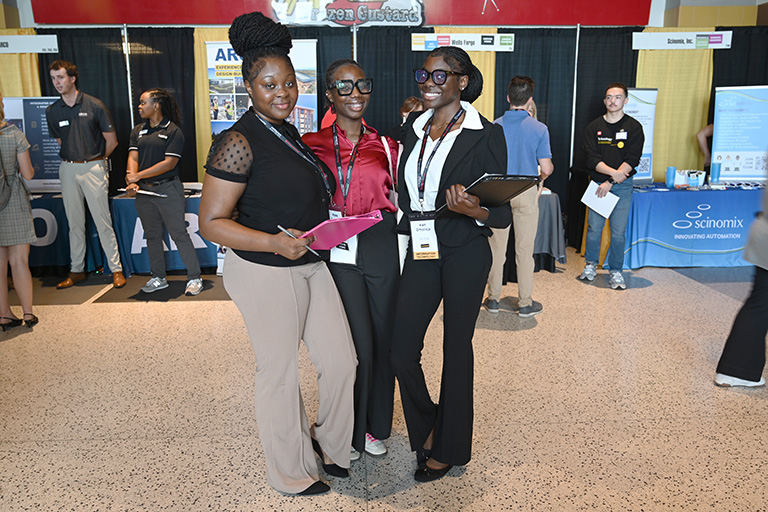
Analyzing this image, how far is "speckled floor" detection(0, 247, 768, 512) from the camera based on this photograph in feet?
7.86

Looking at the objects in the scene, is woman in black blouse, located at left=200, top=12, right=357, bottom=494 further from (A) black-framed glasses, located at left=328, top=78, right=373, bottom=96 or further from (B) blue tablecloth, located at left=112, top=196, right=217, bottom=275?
(B) blue tablecloth, located at left=112, top=196, right=217, bottom=275

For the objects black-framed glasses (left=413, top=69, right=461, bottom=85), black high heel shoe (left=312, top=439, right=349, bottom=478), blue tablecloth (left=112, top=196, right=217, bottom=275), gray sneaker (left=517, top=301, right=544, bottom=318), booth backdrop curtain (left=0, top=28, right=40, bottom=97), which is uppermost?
booth backdrop curtain (left=0, top=28, right=40, bottom=97)

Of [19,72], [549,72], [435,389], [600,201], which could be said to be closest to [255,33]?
[435,389]

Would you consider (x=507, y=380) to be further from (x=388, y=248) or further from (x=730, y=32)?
(x=730, y=32)

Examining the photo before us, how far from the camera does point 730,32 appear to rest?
702cm

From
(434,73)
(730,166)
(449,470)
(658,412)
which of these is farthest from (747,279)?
(434,73)

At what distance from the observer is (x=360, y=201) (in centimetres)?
236

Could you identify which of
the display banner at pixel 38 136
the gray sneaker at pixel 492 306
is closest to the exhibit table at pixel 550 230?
the gray sneaker at pixel 492 306

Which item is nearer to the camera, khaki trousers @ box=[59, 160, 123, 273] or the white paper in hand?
the white paper in hand

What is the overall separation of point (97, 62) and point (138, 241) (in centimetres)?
243

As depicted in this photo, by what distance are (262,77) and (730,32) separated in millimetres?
6902

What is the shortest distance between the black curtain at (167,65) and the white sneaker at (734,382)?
574 centimetres

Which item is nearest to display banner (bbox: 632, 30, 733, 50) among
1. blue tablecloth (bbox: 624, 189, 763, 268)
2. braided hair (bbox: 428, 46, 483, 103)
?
blue tablecloth (bbox: 624, 189, 763, 268)

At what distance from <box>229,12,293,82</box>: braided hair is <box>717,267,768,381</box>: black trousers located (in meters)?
2.59
